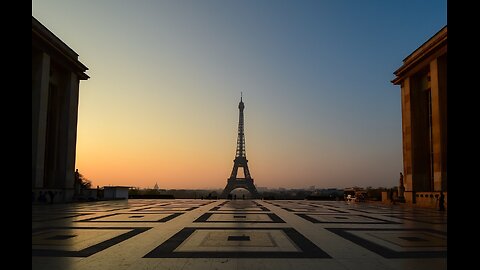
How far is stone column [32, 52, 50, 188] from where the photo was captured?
3378cm

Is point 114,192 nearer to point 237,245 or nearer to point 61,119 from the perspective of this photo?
point 61,119

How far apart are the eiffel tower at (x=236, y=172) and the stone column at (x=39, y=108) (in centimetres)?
6537

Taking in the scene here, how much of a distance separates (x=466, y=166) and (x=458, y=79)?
70 centimetres

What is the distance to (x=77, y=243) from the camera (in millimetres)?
11320

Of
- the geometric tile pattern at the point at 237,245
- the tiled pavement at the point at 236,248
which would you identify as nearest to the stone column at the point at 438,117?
the tiled pavement at the point at 236,248

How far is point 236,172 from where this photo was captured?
108938 mm

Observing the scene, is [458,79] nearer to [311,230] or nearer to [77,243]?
[77,243]

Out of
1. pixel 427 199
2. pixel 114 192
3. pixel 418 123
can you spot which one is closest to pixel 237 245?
pixel 427 199

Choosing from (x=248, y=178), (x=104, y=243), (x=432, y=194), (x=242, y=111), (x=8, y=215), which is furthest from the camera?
(x=242, y=111)

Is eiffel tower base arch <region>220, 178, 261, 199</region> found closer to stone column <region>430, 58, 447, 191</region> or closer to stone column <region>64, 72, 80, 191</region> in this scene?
stone column <region>64, 72, 80, 191</region>

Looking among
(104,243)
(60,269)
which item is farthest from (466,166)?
(104,243)

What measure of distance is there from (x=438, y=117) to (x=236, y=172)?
75.9 m

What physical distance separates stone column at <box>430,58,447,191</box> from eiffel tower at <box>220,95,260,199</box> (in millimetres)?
61740

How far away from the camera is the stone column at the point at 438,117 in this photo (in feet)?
116
